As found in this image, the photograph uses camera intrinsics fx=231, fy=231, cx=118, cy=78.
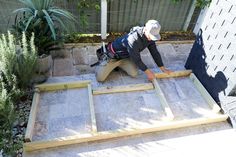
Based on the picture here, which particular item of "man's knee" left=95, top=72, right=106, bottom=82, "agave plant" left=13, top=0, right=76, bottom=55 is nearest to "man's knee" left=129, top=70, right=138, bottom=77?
"man's knee" left=95, top=72, right=106, bottom=82

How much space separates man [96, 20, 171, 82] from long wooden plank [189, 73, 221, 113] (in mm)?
341

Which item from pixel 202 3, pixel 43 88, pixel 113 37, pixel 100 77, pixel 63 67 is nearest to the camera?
pixel 43 88

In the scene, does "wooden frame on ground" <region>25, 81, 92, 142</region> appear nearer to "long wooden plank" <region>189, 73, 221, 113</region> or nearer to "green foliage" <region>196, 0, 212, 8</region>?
"long wooden plank" <region>189, 73, 221, 113</region>

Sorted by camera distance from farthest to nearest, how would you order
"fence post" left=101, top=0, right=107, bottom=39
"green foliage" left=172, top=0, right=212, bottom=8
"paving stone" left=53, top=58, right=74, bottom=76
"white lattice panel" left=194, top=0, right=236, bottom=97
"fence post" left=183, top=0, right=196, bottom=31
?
"fence post" left=183, top=0, right=196, bottom=31 < "green foliage" left=172, top=0, right=212, bottom=8 < "fence post" left=101, top=0, right=107, bottom=39 < "paving stone" left=53, top=58, right=74, bottom=76 < "white lattice panel" left=194, top=0, right=236, bottom=97

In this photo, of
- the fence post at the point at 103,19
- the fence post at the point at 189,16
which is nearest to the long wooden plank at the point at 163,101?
the fence post at the point at 103,19

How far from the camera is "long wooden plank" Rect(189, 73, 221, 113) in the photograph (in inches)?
103

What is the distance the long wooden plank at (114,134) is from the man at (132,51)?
2.23 ft

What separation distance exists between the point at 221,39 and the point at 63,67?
2.01 meters

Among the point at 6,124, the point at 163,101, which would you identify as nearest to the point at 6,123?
the point at 6,124

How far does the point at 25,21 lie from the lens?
2.68 meters

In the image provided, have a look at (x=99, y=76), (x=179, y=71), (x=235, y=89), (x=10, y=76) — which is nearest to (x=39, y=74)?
(x=10, y=76)

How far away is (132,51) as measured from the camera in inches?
102

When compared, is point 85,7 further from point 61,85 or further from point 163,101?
point 163,101

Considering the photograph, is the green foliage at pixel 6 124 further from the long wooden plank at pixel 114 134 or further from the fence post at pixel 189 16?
the fence post at pixel 189 16
